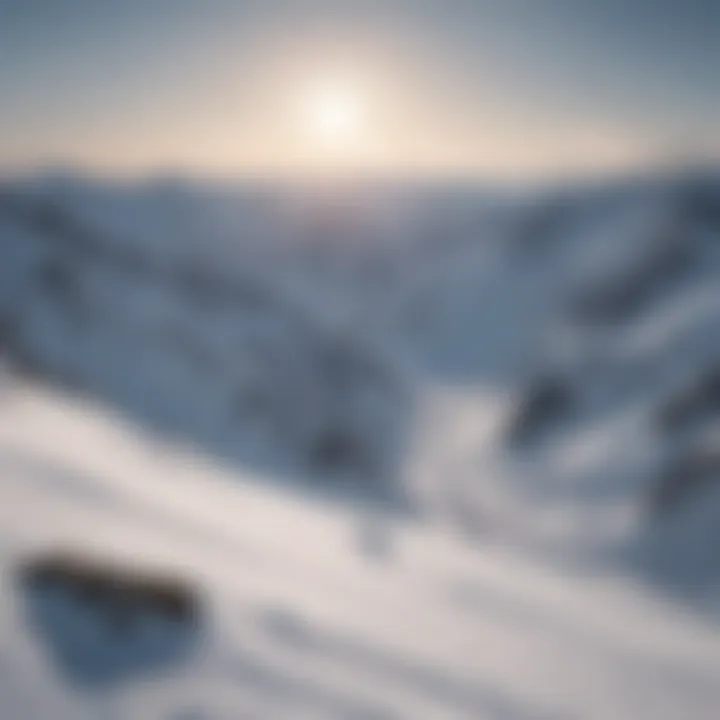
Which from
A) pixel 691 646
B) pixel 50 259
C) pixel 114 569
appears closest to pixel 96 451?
pixel 114 569

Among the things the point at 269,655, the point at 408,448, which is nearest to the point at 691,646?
the point at 269,655

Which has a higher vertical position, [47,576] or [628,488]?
A: [628,488]

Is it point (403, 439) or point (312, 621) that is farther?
point (403, 439)

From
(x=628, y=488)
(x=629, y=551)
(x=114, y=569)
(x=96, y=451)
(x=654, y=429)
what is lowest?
(x=114, y=569)

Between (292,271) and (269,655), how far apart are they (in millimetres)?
67633

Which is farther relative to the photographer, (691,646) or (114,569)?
(691,646)

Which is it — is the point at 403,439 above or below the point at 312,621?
above

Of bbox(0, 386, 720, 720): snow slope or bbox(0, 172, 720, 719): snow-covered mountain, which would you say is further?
bbox(0, 172, 720, 719): snow-covered mountain

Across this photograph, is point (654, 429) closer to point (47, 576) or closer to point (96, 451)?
point (96, 451)

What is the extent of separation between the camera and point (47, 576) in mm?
8156

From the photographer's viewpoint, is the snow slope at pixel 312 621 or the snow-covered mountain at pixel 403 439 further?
the snow-covered mountain at pixel 403 439

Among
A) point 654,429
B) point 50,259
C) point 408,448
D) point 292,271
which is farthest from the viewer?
point 292,271

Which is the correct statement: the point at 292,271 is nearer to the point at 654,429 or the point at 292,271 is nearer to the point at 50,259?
the point at 50,259

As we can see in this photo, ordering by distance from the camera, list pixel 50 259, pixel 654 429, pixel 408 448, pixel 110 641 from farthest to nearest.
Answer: pixel 50 259 < pixel 408 448 < pixel 654 429 < pixel 110 641
